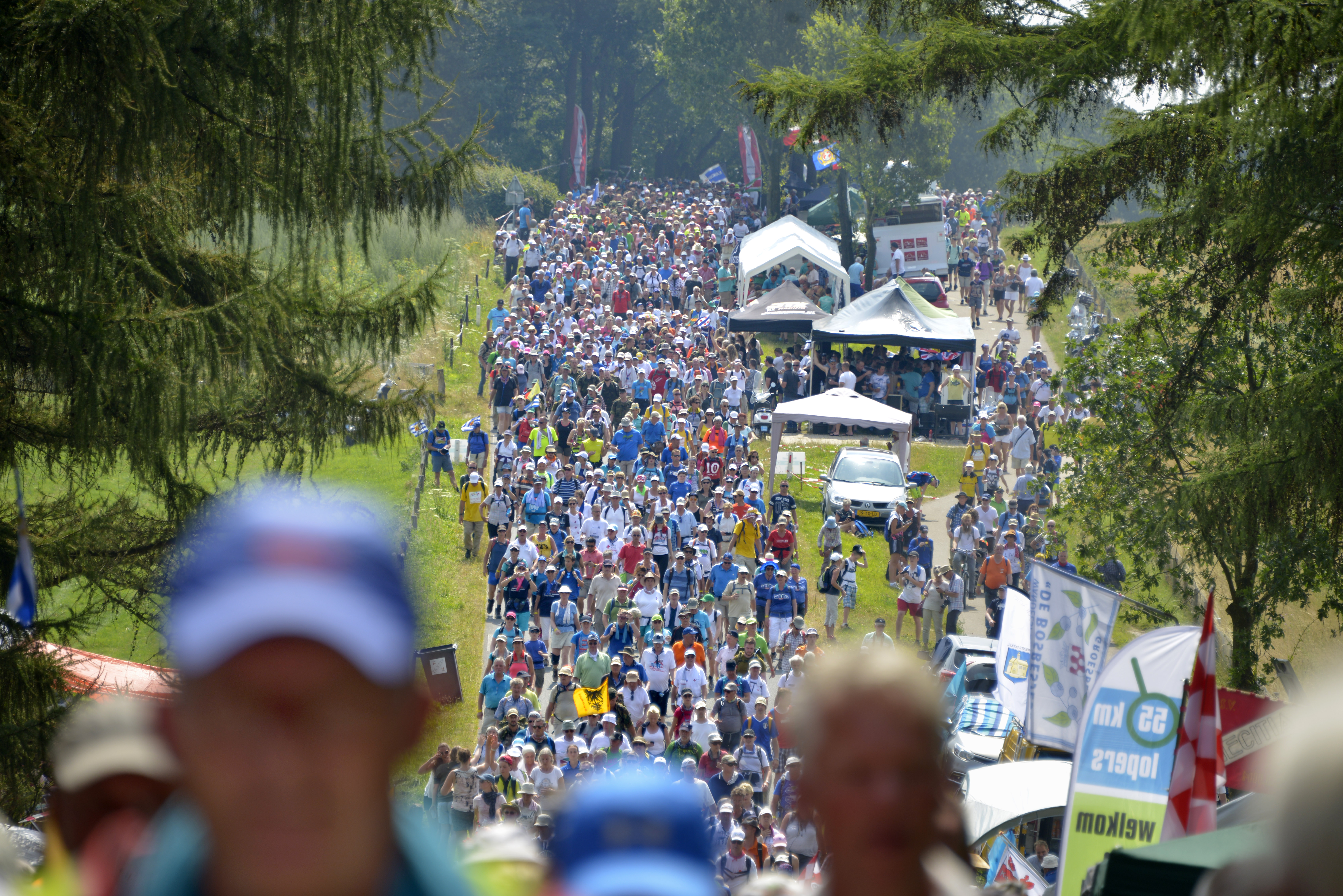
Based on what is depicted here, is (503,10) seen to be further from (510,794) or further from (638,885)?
(638,885)

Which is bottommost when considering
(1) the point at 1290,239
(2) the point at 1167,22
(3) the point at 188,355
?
(3) the point at 188,355

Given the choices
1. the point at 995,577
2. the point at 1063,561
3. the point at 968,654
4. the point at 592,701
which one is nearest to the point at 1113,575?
the point at 1063,561

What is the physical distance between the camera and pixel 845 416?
84.4 feet

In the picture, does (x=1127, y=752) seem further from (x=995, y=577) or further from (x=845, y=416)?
(x=845, y=416)

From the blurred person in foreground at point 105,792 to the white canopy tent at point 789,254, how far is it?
37284mm

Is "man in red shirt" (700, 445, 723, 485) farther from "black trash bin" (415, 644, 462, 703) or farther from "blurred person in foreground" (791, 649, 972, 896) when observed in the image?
"blurred person in foreground" (791, 649, 972, 896)

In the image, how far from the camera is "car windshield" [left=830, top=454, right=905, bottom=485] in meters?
25.5

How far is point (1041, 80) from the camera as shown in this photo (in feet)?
38.2

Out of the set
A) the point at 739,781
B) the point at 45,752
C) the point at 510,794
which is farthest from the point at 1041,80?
the point at 45,752

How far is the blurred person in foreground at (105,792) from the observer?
4.88 ft

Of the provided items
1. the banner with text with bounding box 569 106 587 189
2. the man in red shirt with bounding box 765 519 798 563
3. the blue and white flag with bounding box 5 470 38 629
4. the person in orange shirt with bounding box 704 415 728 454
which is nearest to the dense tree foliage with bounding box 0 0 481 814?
the blue and white flag with bounding box 5 470 38 629

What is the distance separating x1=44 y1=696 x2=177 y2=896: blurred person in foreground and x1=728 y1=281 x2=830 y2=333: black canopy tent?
108 feet

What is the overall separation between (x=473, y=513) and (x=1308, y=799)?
70.9 ft

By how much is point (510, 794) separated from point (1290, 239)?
8.91 meters
